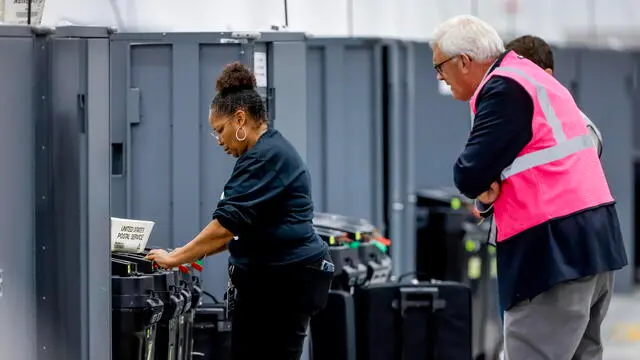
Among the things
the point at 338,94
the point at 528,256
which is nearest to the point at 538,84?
the point at 528,256

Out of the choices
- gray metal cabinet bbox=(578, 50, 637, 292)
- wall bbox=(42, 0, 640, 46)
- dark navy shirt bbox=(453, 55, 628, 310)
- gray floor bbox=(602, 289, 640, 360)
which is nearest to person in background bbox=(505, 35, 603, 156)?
dark navy shirt bbox=(453, 55, 628, 310)

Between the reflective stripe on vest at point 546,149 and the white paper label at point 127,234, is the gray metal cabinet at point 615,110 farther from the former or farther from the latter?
the reflective stripe on vest at point 546,149

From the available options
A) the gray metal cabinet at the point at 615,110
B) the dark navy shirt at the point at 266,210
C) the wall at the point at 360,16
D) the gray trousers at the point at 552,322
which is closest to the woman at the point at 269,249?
the dark navy shirt at the point at 266,210

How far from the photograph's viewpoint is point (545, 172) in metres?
4.30

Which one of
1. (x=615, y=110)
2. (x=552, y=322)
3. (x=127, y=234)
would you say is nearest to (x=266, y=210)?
(x=127, y=234)

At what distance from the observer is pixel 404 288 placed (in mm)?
6422

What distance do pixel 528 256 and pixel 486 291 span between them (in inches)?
193

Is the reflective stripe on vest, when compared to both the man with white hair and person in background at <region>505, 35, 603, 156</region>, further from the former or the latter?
person in background at <region>505, 35, 603, 156</region>

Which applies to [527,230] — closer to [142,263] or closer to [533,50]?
[533,50]

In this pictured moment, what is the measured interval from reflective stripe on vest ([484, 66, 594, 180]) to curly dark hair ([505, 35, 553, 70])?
50.9 inches

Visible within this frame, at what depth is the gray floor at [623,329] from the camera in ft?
32.1

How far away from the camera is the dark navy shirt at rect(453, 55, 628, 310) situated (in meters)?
4.26

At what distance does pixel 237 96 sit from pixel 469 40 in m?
0.99

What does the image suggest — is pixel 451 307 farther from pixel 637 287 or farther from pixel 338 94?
pixel 637 287
